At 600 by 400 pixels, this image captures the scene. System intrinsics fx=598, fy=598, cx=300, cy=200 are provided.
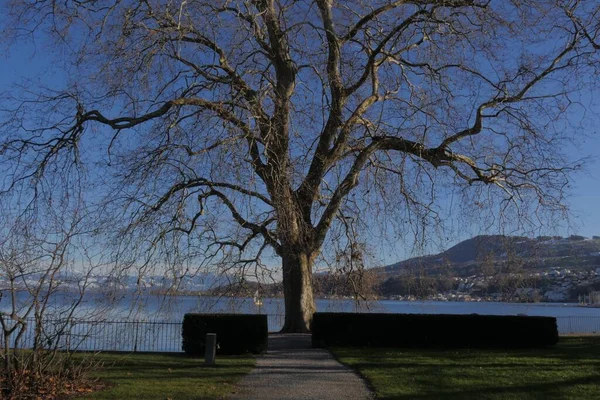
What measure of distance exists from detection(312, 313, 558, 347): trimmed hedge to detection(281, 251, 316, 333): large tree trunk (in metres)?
2.98

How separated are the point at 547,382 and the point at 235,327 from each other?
7802 millimetres

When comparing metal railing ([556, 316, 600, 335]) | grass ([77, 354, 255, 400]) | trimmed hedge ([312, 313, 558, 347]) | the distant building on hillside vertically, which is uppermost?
the distant building on hillside

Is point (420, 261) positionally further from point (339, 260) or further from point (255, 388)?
point (255, 388)

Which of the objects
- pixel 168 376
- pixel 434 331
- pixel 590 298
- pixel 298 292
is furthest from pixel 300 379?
pixel 590 298

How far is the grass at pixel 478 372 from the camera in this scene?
998 centimetres

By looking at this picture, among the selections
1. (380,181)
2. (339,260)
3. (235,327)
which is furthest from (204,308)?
(380,181)

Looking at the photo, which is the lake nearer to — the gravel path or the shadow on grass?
the gravel path

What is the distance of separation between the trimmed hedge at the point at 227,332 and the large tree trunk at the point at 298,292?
13.1 ft

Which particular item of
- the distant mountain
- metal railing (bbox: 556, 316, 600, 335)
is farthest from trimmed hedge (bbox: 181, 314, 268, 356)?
metal railing (bbox: 556, 316, 600, 335)

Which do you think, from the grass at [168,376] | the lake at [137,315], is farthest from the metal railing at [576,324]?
the grass at [168,376]

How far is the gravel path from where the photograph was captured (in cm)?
995

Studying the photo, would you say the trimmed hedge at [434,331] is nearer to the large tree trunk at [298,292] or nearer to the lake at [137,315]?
the lake at [137,315]

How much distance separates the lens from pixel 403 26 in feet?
58.7

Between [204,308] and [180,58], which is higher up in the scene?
[180,58]
